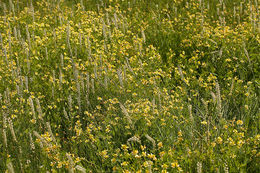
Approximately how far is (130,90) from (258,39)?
1898 mm

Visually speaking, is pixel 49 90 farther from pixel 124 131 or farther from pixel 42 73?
pixel 124 131

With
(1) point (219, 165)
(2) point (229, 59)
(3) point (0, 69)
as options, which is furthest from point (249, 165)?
(3) point (0, 69)

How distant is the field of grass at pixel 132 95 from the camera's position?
2.49 meters

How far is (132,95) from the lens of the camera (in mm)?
3383

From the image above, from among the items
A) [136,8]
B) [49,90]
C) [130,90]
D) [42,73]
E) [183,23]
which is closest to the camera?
[130,90]

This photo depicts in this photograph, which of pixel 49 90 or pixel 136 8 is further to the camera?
pixel 136 8

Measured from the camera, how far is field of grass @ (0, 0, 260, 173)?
2488 mm

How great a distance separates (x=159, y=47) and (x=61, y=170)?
8.26 ft

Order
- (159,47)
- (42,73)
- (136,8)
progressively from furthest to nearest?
1. (136,8)
2. (159,47)
3. (42,73)

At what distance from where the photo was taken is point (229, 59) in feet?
13.0

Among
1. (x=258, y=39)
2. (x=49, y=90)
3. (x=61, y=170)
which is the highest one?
(x=258, y=39)

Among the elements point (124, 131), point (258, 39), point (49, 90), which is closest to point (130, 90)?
point (124, 131)

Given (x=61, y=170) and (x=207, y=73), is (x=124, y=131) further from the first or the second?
(x=207, y=73)

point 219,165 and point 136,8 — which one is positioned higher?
point 136,8
